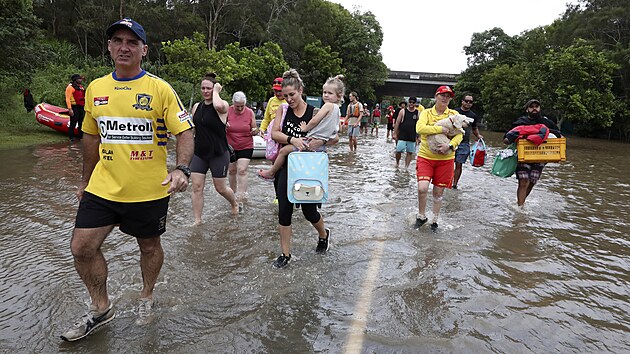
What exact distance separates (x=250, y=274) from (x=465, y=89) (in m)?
56.7

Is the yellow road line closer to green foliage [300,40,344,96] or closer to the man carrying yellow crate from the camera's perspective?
the man carrying yellow crate

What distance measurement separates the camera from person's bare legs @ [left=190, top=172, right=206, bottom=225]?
217 inches

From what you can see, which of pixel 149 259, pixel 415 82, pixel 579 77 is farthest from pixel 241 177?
pixel 415 82

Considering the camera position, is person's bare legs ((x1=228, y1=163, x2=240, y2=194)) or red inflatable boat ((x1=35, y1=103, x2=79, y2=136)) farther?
red inflatable boat ((x1=35, y1=103, x2=79, y2=136))

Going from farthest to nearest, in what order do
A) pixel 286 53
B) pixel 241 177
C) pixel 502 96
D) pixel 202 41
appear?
pixel 286 53 < pixel 502 96 < pixel 202 41 < pixel 241 177

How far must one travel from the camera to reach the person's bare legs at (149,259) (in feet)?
10.3

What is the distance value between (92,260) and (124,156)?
0.78 metres

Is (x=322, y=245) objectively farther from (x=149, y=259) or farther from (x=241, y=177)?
(x=241, y=177)

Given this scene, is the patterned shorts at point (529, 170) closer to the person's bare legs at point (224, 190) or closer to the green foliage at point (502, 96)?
the person's bare legs at point (224, 190)

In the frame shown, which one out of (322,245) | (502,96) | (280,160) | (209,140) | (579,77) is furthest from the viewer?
(502,96)

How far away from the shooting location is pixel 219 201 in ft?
23.0

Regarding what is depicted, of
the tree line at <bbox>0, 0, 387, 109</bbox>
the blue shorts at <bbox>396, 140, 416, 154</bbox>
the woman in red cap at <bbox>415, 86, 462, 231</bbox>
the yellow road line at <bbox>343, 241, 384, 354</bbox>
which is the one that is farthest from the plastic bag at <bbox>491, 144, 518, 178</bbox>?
the tree line at <bbox>0, 0, 387, 109</bbox>

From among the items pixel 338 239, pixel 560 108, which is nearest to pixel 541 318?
pixel 338 239

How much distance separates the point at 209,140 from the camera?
5.41 m
